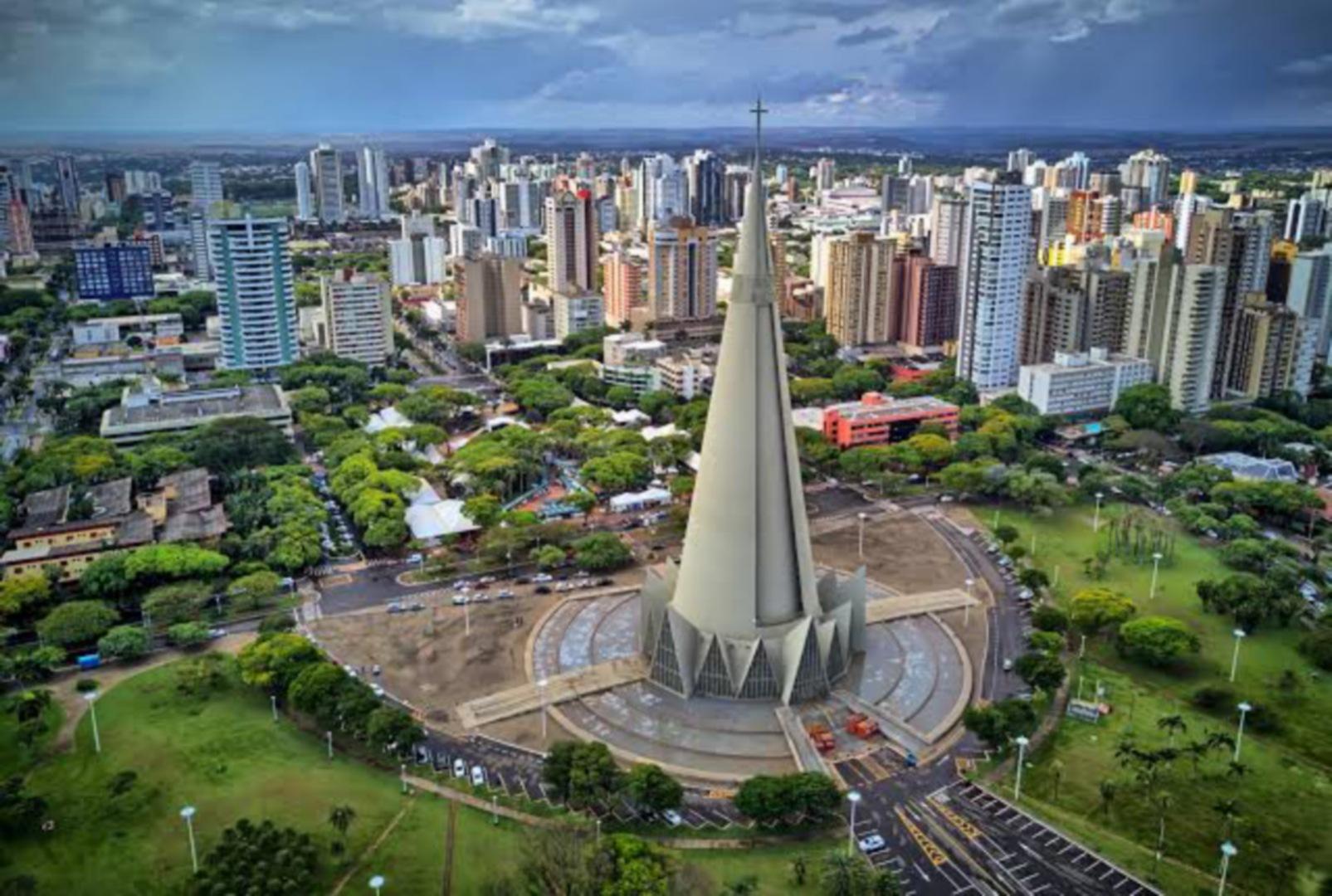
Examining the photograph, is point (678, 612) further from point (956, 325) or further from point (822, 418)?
point (956, 325)

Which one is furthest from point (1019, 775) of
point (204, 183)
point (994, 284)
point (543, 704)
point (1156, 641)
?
point (204, 183)

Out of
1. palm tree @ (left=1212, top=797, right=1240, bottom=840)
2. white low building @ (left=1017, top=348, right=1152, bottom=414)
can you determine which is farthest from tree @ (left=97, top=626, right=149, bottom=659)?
white low building @ (left=1017, top=348, right=1152, bottom=414)

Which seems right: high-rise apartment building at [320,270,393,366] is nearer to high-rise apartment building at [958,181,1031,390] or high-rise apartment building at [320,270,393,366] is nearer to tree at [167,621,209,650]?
high-rise apartment building at [958,181,1031,390]

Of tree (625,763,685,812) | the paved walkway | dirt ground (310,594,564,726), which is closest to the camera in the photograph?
tree (625,763,685,812)

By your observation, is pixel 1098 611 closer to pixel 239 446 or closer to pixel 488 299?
pixel 239 446

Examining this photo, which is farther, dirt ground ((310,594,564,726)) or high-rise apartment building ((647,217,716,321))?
high-rise apartment building ((647,217,716,321))
